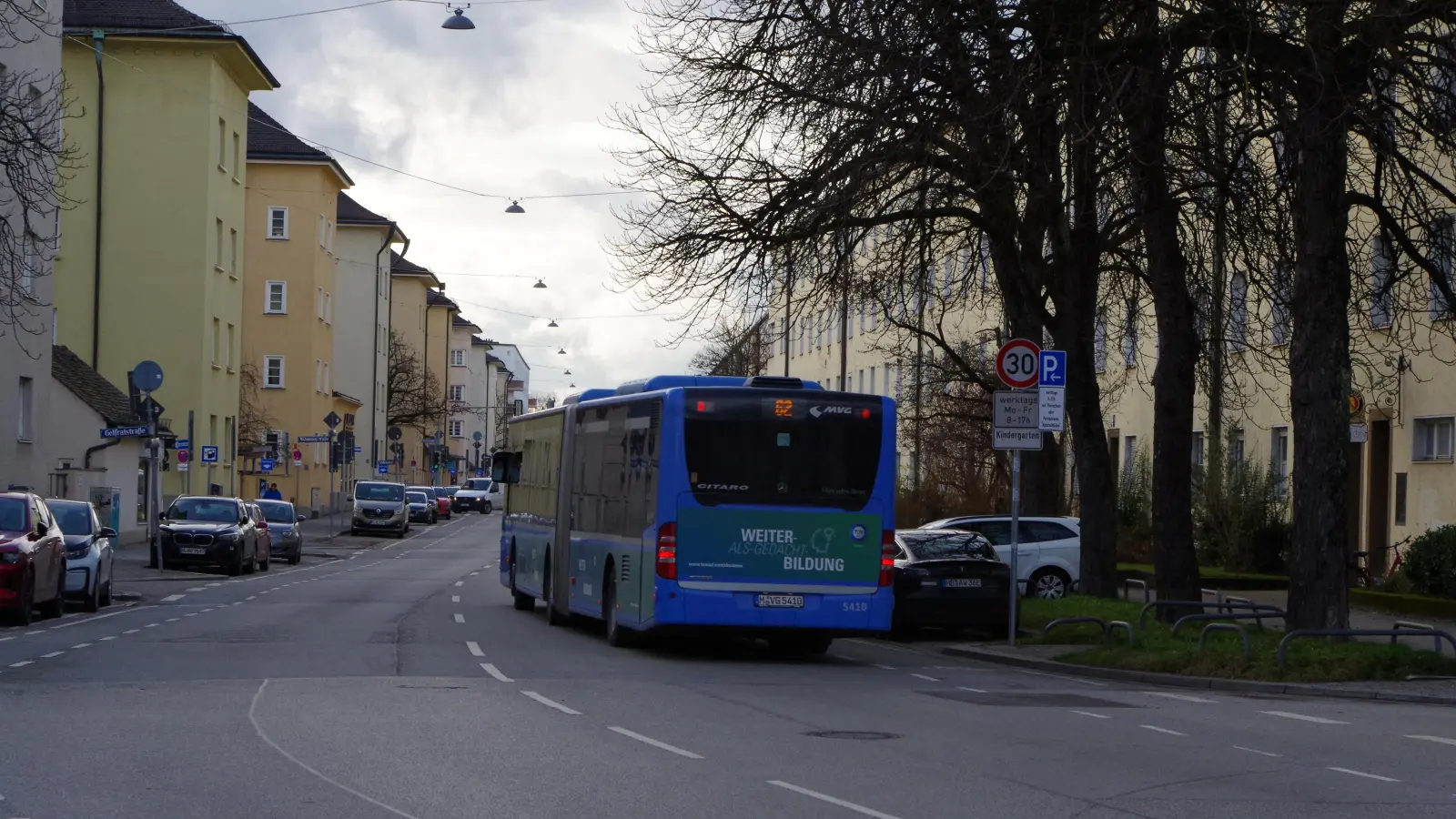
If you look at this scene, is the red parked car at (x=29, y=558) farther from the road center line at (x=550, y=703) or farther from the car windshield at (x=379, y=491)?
the car windshield at (x=379, y=491)

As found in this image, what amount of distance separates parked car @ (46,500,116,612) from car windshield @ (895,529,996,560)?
11.3 meters

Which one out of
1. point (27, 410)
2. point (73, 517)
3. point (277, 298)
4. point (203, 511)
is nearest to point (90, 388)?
point (27, 410)

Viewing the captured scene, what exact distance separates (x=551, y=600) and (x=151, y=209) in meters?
37.8

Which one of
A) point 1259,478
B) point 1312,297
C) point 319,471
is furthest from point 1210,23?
point 319,471

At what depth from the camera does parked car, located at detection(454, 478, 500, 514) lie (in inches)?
4333

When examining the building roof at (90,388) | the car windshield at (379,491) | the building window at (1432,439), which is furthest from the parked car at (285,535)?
the building window at (1432,439)

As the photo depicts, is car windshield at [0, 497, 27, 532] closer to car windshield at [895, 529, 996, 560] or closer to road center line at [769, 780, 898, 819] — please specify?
car windshield at [895, 529, 996, 560]

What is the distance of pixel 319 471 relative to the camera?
8419 centimetres

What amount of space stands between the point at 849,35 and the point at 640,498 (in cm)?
535

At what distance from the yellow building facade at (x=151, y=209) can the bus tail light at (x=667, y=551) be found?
1600 inches

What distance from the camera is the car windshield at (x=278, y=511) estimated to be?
153ft

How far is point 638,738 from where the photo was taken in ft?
39.2

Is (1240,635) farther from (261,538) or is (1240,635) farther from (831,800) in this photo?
(261,538)

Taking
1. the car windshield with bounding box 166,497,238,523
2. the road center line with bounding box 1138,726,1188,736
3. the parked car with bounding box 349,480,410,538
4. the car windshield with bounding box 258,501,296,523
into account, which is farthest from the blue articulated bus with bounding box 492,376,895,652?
the parked car with bounding box 349,480,410,538
